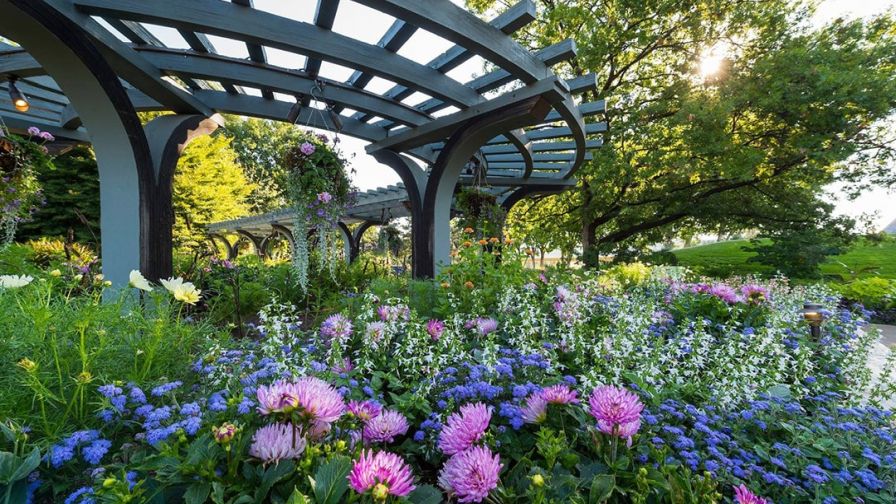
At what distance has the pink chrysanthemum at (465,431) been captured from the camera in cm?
83

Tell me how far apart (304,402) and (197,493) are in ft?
0.73

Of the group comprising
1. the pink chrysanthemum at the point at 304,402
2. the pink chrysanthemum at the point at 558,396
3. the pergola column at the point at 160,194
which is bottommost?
the pink chrysanthemum at the point at 558,396

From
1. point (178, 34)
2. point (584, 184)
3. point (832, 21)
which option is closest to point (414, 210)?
point (178, 34)

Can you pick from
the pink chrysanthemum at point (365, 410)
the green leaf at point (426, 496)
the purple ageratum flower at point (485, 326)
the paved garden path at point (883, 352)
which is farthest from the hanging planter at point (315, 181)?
the paved garden path at point (883, 352)

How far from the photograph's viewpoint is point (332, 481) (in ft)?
2.00

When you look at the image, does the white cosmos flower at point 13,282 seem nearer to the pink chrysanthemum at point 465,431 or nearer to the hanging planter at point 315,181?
the pink chrysanthemum at point 465,431

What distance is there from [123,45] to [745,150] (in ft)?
31.6

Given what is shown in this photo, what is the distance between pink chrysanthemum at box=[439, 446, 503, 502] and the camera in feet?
2.34

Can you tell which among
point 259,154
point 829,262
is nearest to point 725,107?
point 829,262

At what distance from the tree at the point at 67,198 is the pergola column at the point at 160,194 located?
582 cm

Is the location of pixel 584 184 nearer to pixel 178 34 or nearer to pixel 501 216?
pixel 501 216

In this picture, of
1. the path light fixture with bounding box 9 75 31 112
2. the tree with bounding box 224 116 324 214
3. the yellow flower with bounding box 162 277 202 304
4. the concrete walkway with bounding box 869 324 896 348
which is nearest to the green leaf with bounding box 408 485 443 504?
the yellow flower with bounding box 162 277 202 304

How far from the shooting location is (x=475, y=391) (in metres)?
1.16

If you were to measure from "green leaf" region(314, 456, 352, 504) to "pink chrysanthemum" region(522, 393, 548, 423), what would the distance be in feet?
1.61
